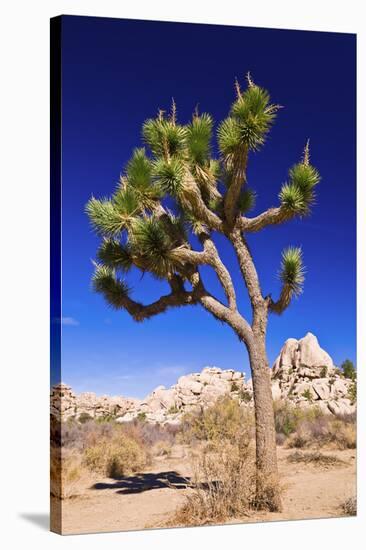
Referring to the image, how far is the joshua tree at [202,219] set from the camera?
13.4m

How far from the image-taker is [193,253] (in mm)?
13922

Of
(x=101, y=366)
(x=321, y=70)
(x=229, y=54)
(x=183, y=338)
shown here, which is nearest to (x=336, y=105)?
(x=321, y=70)

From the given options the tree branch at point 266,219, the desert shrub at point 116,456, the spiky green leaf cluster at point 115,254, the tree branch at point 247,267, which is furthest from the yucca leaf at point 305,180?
the desert shrub at point 116,456

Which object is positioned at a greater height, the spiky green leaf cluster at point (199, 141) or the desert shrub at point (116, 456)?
the spiky green leaf cluster at point (199, 141)

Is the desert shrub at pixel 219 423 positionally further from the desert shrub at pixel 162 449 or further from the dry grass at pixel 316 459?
the dry grass at pixel 316 459

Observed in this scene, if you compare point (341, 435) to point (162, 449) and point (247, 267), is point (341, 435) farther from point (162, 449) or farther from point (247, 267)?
point (247, 267)

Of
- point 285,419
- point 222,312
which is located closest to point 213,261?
point 222,312

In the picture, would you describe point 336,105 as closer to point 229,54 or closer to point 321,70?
point 321,70

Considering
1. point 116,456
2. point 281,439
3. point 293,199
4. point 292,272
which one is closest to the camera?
point 293,199

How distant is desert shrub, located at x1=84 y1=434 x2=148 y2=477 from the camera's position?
1415 cm

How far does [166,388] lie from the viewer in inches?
648

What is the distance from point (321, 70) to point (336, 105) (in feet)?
1.74

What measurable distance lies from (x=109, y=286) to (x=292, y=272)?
2392mm

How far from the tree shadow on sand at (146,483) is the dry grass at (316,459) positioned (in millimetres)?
1966
